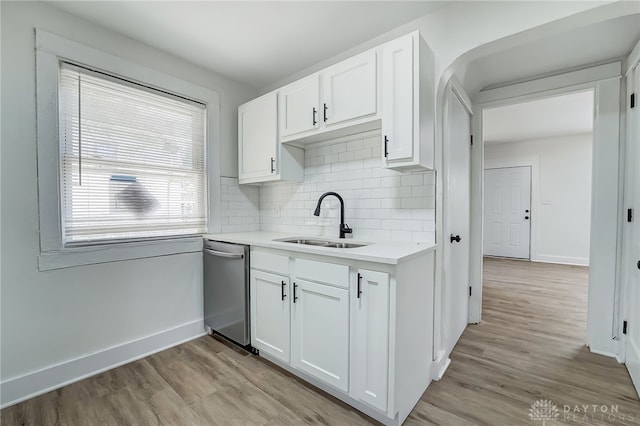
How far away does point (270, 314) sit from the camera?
6.63 ft

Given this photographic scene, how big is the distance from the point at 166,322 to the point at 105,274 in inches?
25.4

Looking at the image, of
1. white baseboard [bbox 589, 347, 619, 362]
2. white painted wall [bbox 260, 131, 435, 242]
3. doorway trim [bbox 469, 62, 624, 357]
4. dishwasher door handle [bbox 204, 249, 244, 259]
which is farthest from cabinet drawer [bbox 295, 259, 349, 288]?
white baseboard [bbox 589, 347, 619, 362]

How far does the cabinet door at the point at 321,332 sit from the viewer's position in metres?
1.61

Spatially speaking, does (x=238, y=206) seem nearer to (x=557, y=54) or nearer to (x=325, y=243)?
(x=325, y=243)

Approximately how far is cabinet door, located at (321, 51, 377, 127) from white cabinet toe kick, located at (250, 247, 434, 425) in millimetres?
1023

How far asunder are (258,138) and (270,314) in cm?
157

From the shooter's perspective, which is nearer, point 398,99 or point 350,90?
point 398,99

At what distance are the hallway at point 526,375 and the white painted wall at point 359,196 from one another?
1018 mm

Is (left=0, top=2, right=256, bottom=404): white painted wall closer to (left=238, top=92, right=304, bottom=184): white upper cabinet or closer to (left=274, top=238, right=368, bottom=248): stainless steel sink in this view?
(left=238, top=92, right=304, bottom=184): white upper cabinet

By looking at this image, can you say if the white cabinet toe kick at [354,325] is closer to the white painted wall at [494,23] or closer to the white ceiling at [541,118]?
the white painted wall at [494,23]

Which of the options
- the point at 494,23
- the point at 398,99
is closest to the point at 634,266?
the point at 494,23

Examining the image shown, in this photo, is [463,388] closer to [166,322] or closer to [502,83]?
[166,322]

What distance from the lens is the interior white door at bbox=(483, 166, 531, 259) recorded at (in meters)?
5.88

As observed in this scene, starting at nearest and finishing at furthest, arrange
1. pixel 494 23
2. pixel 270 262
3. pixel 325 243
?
pixel 494 23 → pixel 270 262 → pixel 325 243
